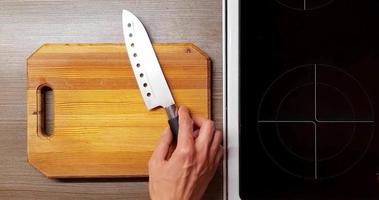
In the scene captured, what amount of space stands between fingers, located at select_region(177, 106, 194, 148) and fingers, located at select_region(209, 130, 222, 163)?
4 cm

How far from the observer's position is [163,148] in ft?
1.90

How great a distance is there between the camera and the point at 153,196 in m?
0.58

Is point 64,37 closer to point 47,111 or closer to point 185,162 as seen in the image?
point 47,111

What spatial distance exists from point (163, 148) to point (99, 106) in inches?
5.1
